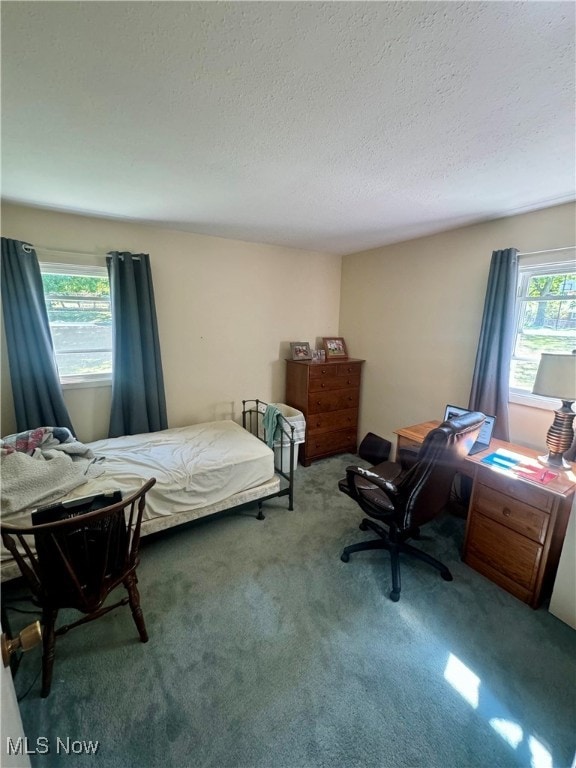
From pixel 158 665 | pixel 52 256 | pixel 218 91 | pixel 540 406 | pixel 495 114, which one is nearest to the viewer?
pixel 218 91

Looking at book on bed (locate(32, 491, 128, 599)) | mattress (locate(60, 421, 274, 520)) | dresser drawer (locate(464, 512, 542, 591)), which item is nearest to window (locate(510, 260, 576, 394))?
dresser drawer (locate(464, 512, 542, 591))

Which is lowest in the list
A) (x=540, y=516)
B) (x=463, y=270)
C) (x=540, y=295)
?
(x=540, y=516)

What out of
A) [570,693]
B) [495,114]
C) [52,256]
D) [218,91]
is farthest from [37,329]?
[570,693]

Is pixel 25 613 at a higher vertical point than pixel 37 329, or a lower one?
lower

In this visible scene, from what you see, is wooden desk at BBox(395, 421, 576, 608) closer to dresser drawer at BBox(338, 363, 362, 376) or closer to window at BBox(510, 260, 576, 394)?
window at BBox(510, 260, 576, 394)

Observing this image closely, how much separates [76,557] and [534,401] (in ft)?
10.1

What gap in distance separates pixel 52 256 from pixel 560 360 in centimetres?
378

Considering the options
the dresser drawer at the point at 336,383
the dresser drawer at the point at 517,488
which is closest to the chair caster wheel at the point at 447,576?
the dresser drawer at the point at 517,488

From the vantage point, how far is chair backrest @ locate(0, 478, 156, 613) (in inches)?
49.1

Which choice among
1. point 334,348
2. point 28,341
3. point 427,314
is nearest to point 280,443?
point 334,348

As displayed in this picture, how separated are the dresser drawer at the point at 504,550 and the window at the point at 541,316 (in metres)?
1.16

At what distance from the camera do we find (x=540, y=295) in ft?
7.61

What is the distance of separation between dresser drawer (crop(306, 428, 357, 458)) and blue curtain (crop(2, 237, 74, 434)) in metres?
2.48

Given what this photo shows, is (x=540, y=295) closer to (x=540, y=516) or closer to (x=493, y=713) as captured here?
(x=540, y=516)
